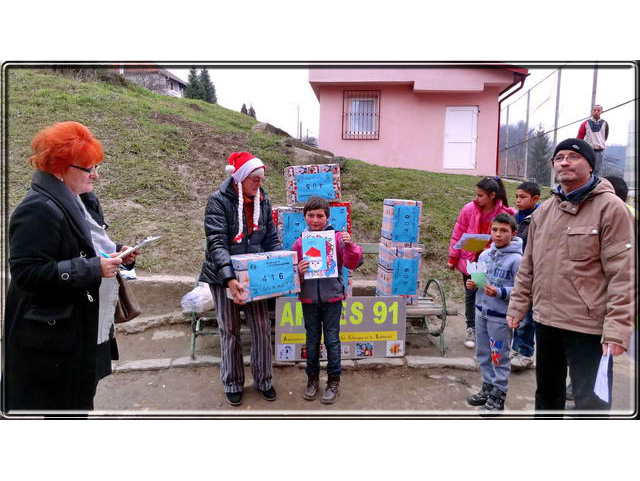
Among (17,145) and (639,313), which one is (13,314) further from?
(17,145)

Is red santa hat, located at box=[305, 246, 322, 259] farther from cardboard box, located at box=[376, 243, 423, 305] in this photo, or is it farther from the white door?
the white door

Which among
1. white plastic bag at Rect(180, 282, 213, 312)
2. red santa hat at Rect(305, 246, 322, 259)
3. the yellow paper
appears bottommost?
white plastic bag at Rect(180, 282, 213, 312)

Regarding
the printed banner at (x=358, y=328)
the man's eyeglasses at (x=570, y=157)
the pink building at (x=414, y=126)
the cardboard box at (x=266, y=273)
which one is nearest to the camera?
the man's eyeglasses at (x=570, y=157)

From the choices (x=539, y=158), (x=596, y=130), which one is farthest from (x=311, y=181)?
(x=539, y=158)

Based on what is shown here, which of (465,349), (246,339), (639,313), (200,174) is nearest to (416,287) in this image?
(465,349)

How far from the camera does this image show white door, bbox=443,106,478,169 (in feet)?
40.4

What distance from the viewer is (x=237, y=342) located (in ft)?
10.6

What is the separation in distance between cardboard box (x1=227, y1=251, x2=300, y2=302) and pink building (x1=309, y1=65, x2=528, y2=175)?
381 inches

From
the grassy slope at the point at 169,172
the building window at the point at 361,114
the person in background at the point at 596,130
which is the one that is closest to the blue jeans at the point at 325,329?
the grassy slope at the point at 169,172

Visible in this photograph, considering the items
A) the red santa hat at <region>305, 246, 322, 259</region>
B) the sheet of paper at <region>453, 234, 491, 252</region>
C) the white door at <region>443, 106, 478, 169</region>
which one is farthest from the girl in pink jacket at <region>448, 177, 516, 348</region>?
the white door at <region>443, 106, 478, 169</region>

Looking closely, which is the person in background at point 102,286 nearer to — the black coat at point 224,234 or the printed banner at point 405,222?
the black coat at point 224,234

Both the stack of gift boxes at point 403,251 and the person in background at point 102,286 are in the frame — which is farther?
the stack of gift boxes at point 403,251

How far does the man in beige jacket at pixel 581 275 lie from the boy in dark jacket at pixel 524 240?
1.52 meters

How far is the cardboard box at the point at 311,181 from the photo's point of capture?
3.88 m
